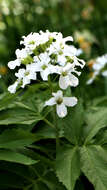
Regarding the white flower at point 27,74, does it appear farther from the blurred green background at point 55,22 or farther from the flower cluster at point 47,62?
Answer: the blurred green background at point 55,22

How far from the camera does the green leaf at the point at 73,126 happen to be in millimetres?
1303

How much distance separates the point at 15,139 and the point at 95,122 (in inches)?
15.5

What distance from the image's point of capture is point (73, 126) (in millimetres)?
1326

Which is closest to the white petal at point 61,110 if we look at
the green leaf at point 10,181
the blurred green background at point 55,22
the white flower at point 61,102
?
the white flower at point 61,102

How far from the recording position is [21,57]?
1.28 metres

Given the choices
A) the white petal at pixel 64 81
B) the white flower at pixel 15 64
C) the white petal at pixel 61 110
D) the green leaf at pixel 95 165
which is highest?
the white flower at pixel 15 64

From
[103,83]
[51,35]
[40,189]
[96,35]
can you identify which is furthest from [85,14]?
[40,189]

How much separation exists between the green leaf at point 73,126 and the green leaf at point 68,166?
5cm

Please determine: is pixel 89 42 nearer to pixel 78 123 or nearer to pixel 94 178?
pixel 78 123

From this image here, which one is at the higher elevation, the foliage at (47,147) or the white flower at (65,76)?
the white flower at (65,76)

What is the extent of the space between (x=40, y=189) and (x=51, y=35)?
0.64 metres

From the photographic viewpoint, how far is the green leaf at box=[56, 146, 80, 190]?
3.59ft

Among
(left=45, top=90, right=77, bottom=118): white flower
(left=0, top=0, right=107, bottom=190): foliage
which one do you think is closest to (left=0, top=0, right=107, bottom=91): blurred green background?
(left=0, top=0, right=107, bottom=190): foliage

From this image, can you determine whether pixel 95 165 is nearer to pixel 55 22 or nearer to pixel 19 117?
pixel 19 117
